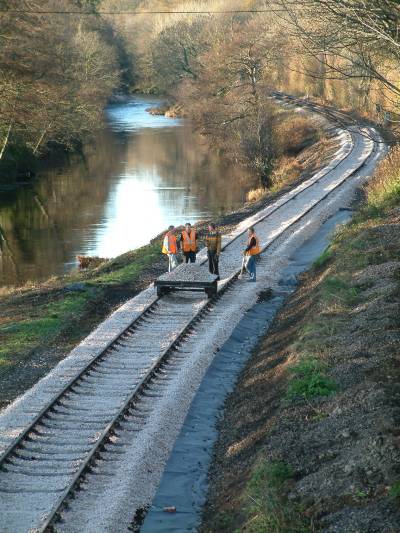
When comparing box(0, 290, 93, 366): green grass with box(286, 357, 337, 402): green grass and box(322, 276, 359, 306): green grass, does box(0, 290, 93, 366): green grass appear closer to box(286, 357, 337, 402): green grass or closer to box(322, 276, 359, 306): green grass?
box(322, 276, 359, 306): green grass

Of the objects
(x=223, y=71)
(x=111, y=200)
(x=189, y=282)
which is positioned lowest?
(x=189, y=282)

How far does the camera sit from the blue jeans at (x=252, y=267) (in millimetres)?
24391

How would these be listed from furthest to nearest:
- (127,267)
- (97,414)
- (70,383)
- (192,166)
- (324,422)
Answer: (192,166) → (127,267) → (70,383) → (97,414) → (324,422)

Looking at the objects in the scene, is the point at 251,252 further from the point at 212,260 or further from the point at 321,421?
the point at 321,421

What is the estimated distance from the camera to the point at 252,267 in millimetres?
24578

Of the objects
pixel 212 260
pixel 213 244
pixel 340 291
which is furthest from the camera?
pixel 212 260

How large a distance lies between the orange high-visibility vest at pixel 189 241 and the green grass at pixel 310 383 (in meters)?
10.4

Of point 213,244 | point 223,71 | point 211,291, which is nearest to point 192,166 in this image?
point 223,71

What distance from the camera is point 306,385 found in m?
13.5

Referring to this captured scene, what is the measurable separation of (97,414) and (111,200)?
36.0 metres

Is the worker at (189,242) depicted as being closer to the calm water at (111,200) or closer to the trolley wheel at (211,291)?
the trolley wheel at (211,291)

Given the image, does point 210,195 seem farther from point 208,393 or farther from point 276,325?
point 208,393

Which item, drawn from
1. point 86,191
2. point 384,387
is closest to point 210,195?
point 86,191

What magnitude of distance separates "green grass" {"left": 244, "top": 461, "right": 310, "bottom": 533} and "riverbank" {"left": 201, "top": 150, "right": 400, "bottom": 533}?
0.02m
